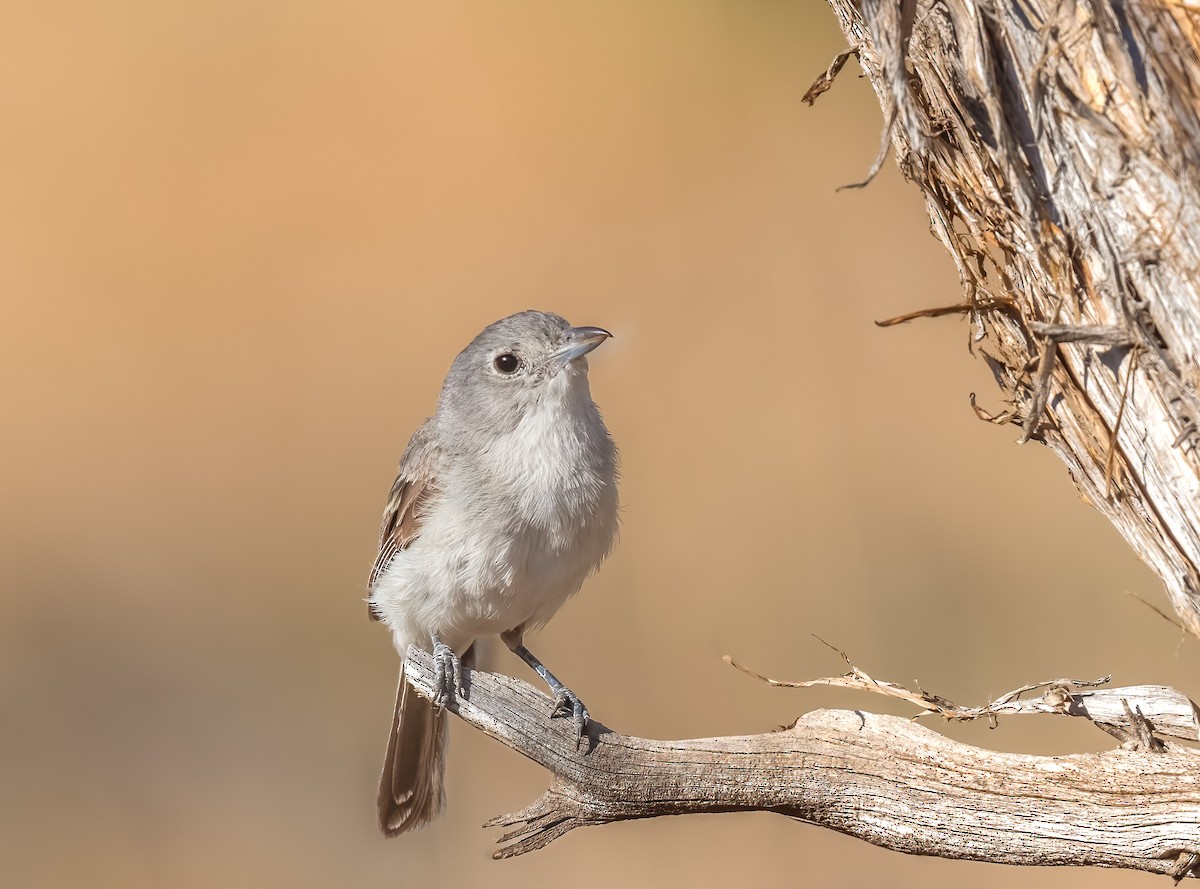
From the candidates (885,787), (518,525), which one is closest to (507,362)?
(518,525)

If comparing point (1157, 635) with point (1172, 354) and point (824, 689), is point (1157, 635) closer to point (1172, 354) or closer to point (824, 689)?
point (824, 689)

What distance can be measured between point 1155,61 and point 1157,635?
5.91m

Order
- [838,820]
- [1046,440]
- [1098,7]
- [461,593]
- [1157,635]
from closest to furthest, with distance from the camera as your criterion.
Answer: [1098,7] → [1046,440] → [838,820] → [461,593] → [1157,635]

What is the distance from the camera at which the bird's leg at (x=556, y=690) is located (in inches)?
115

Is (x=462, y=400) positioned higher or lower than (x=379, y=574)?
higher

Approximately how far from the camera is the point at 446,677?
11.0 feet

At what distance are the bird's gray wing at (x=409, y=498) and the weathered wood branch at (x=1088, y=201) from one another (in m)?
2.46

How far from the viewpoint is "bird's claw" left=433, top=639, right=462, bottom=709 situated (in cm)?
315

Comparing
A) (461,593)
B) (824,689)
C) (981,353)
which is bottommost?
(461,593)

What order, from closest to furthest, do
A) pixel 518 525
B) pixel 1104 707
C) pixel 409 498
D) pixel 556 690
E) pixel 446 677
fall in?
pixel 1104 707 < pixel 446 677 < pixel 518 525 < pixel 556 690 < pixel 409 498

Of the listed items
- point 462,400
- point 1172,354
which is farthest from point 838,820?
point 462,400

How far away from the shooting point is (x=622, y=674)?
722cm

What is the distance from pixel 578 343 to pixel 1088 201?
90.9 inches

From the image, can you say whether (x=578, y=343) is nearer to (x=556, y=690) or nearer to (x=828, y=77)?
(x=556, y=690)
